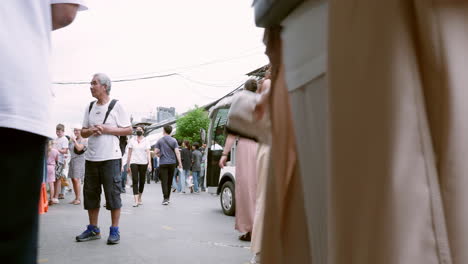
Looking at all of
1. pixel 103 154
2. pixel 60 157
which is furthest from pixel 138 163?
pixel 103 154

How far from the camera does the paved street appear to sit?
4281mm

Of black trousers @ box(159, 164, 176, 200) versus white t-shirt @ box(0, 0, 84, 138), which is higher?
white t-shirt @ box(0, 0, 84, 138)

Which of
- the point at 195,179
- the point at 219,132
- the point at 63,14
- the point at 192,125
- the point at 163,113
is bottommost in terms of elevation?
the point at 195,179

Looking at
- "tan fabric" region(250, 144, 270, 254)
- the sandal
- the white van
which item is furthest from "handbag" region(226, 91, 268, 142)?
the white van

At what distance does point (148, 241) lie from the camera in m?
5.23

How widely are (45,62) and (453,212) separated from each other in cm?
117

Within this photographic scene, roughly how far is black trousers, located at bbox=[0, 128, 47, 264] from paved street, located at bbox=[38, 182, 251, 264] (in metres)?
3.05

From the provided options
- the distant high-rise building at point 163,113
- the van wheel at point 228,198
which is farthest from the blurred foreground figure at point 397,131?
the distant high-rise building at point 163,113

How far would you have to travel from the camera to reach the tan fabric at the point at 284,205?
49.1 inches

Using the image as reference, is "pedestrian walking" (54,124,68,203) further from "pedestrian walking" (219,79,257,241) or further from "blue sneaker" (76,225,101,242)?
"pedestrian walking" (219,79,257,241)

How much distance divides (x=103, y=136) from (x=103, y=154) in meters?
0.23

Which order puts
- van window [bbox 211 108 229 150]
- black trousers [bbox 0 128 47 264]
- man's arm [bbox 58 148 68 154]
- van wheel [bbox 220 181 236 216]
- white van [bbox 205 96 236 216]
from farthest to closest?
man's arm [bbox 58 148 68 154] → van window [bbox 211 108 229 150] → white van [bbox 205 96 236 216] → van wheel [bbox 220 181 236 216] → black trousers [bbox 0 128 47 264]

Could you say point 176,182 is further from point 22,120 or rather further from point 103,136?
point 22,120

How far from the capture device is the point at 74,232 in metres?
5.75
